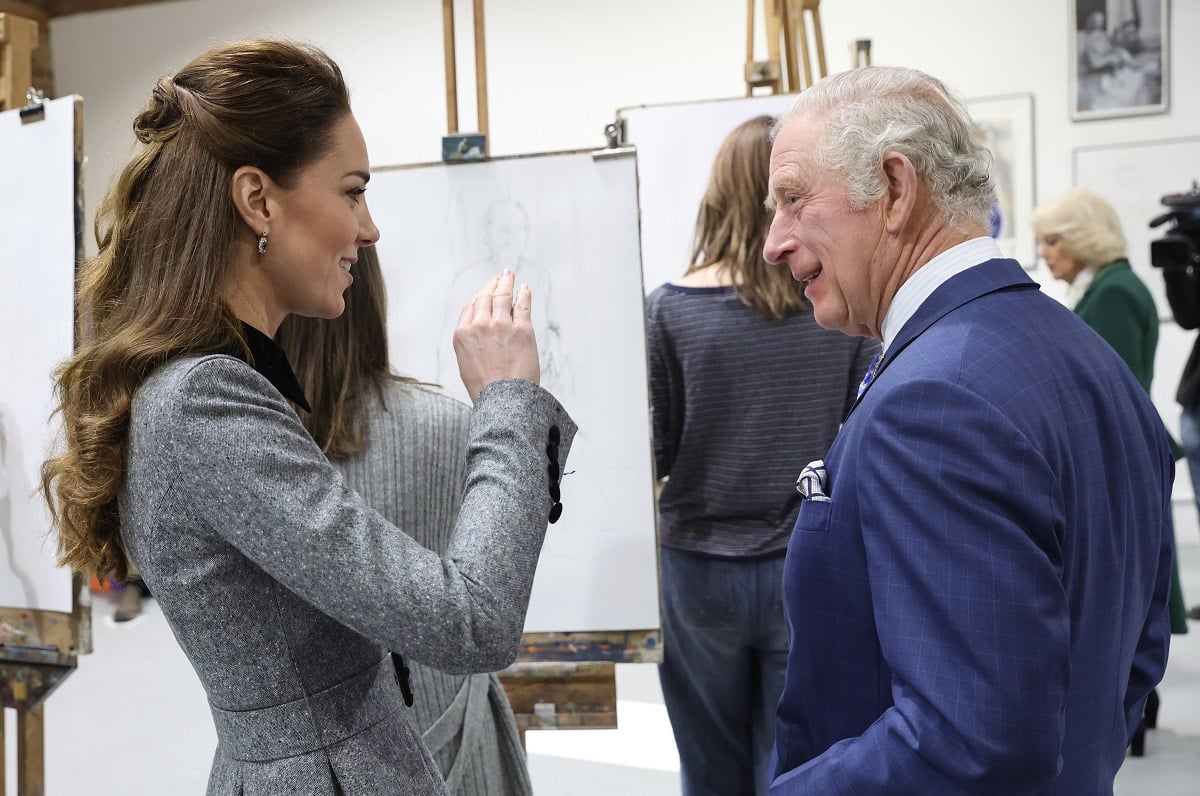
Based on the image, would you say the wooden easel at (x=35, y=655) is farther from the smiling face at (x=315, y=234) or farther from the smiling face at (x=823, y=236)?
the smiling face at (x=823, y=236)

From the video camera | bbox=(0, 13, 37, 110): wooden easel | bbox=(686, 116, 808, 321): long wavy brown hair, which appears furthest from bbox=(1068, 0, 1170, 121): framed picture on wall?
bbox=(0, 13, 37, 110): wooden easel

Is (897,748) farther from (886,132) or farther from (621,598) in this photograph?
(621,598)

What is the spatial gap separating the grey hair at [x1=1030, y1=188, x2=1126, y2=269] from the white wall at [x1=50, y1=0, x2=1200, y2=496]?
7.13 ft

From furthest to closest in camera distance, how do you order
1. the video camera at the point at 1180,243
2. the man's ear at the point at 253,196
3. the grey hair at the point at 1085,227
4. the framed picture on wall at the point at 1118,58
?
the framed picture on wall at the point at 1118,58
the video camera at the point at 1180,243
the grey hair at the point at 1085,227
the man's ear at the point at 253,196

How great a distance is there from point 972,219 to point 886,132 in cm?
13

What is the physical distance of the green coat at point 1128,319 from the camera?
325 centimetres

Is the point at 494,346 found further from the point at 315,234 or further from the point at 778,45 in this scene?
the point at 778,45

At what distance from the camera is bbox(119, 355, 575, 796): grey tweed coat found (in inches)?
33.7

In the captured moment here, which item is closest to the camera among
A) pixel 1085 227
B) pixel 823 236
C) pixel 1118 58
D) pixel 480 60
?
pixel 823 236

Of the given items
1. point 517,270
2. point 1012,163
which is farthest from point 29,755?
point 1012,163

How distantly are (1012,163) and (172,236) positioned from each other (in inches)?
211

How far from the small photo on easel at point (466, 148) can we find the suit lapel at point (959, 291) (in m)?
1.29

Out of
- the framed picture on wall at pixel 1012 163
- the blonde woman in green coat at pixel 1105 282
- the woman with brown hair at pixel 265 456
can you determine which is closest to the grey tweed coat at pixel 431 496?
the woman with brown hair at pixel 265 456

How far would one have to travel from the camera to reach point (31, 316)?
6.77ft
